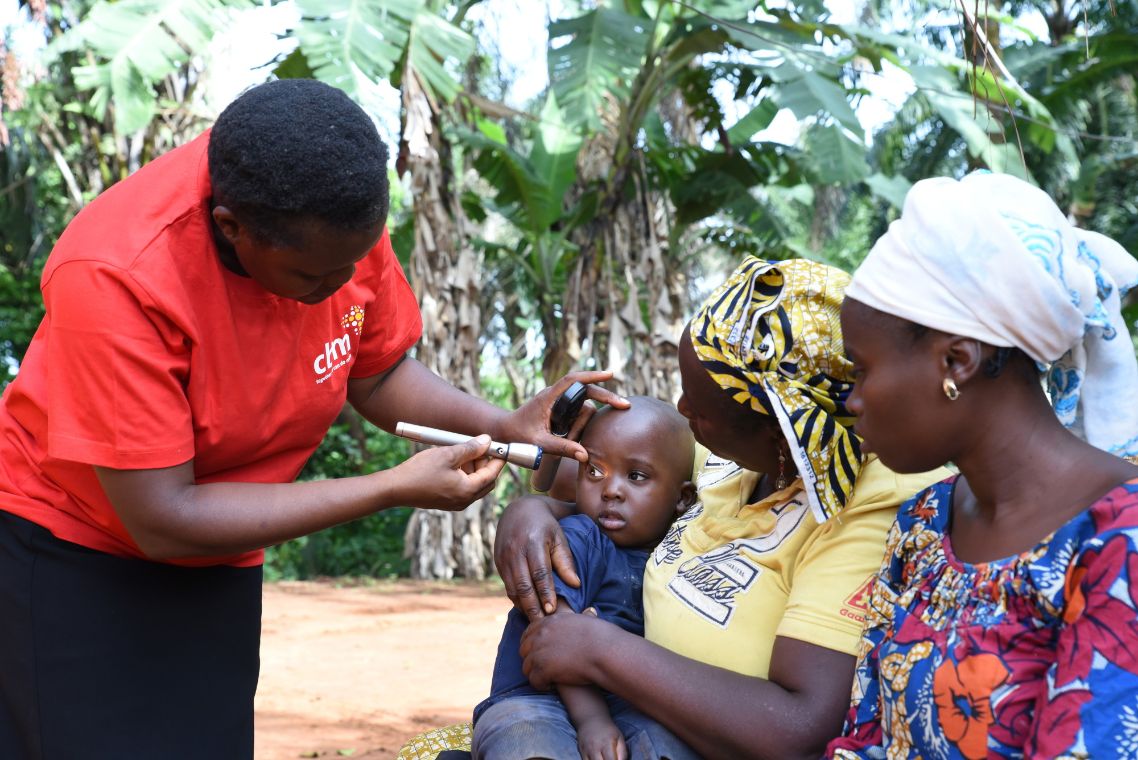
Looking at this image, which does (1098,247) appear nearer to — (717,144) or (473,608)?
(473,608)

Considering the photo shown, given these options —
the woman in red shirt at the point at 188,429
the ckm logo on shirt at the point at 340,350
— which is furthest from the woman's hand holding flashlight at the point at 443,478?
the ckm logo on shirt at the point at 340,350

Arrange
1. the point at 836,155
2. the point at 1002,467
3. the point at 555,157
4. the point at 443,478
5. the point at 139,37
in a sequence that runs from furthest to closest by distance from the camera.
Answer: the point at 555,157, the point at 836,155, the point at 139,37, the point at 443,478, the point at 1002,467

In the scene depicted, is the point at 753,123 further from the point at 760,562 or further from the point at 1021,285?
the point at 1021,285

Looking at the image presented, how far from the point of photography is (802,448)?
1.92 m

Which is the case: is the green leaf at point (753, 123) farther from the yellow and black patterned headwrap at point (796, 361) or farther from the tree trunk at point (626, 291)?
the yellow and black patterned headwrap at point (796, 361)

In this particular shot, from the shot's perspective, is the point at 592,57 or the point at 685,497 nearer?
the point at 685,497

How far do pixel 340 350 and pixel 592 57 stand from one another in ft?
16.0

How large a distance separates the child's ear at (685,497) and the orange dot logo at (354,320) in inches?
32.0

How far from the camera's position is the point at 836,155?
7121mm

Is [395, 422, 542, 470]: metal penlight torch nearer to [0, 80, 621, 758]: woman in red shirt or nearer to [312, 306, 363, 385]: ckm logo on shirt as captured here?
[0, 80, 621, 758]: woman in red shirt

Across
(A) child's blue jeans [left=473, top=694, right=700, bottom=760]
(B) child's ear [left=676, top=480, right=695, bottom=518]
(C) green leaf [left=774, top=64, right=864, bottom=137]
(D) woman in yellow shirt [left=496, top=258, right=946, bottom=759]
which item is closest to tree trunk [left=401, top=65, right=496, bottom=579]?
(C) green leaf [left=774, top=64, right=864, bottom=137]

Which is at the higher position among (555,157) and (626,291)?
(555,157)

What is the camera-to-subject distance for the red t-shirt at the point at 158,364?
189 centimetres

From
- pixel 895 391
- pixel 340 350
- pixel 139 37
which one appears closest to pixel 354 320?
pixel 340 350
